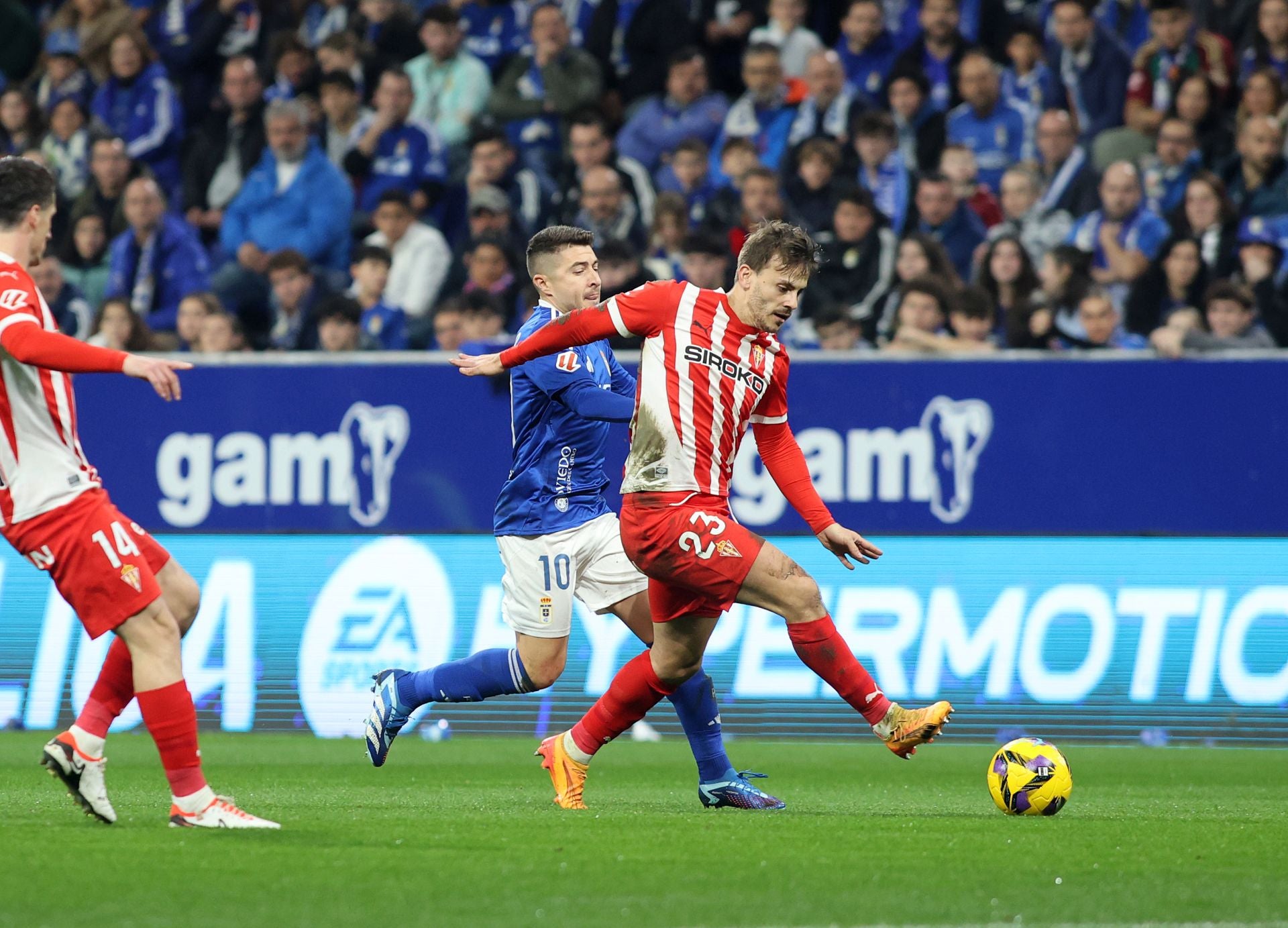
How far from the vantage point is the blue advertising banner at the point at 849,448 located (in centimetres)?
1115

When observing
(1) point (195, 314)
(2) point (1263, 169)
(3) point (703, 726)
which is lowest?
(3) point (703, 726)

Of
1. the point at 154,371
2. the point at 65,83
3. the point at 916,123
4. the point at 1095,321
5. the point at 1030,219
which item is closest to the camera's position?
the point at 154,371

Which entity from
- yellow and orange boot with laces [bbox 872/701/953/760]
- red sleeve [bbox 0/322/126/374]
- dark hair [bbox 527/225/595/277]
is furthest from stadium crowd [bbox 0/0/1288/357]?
red sleeve [bbox 0/322/126/374]

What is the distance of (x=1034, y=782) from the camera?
723cm

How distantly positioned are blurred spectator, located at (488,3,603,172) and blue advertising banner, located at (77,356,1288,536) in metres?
4.24

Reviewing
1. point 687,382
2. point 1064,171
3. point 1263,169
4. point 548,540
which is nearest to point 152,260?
point 1064,171

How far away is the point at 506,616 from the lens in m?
8.06

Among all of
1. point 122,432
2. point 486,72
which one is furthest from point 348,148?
point 122,432

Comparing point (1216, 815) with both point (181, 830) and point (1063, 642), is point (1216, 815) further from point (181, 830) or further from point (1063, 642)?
point (181, 830)

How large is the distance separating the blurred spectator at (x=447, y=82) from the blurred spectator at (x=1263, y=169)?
6.31m

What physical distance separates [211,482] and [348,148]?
477cm

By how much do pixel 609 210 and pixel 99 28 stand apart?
20.8 ft

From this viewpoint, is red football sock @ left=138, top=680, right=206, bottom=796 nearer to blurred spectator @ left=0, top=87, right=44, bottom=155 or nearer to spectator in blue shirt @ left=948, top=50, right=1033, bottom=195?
spectator in blue shirt @ left=948, top=50, right=1033, bottom=195

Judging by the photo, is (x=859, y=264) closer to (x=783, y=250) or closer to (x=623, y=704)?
(x=783, y=250)
